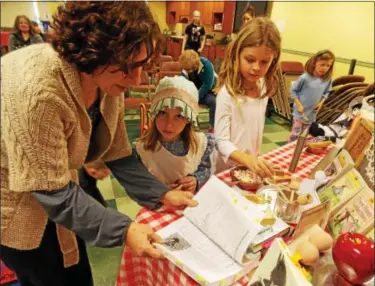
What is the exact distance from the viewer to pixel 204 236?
656 mm

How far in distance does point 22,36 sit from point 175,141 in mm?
685

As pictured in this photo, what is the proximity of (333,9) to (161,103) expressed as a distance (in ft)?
7.60

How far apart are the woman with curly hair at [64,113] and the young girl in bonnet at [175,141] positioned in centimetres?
30

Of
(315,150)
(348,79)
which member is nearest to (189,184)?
(315,150)

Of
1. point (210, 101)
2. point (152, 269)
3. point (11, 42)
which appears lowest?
point (210, 101)

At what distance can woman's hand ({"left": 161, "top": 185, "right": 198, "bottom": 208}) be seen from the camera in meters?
0.74

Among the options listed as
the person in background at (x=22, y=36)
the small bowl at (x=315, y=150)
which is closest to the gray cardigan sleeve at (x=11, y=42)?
the person in background at (x=22, y=36)

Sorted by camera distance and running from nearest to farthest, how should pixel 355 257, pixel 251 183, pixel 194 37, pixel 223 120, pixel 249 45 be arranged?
pixel 355 257
pixel 251 183
pixel 249 45
pixel 223 120
pixel 194 37

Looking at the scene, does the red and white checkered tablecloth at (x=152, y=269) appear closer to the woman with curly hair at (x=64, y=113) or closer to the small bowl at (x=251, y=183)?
the woman with curly hair at (x=64, y=113)

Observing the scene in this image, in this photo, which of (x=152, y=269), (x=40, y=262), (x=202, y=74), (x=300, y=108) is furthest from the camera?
(x=202, y=74)

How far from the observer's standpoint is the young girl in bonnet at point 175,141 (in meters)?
1.00

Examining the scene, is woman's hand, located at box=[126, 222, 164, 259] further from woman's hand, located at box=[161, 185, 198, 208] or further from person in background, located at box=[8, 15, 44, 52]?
person in background, located at box=[8, 15, 44, 52]

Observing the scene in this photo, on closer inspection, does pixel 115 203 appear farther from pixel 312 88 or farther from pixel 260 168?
pixel 312 88

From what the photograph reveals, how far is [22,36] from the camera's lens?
501mm
